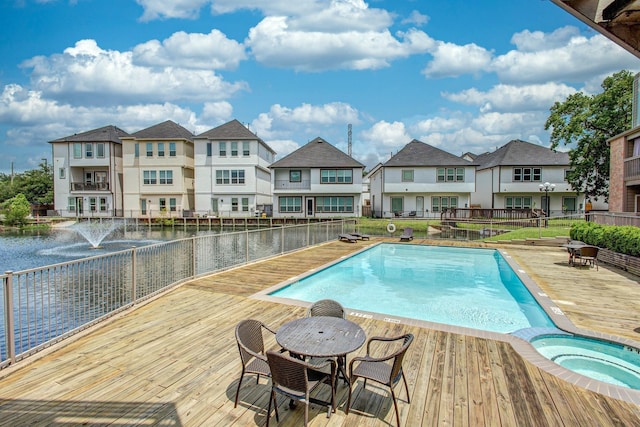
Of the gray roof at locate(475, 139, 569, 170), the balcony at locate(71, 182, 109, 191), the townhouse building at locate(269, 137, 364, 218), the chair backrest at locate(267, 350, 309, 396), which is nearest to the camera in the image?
the chair backrest at locate(267, 350, 309, 396)

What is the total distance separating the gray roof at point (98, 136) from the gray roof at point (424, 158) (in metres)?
34.3

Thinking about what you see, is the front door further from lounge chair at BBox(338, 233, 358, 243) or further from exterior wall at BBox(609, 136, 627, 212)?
exterior wall at BBox(609, 136, 627, 212)

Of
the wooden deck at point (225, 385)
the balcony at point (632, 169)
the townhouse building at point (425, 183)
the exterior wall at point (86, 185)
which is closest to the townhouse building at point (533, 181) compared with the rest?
the townhouse building at point (425, 183)

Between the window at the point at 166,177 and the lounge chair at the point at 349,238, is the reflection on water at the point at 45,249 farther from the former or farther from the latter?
the lounge chair at the point at 349,238

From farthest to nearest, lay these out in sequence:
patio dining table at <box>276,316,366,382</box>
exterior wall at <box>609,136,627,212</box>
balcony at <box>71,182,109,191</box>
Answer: balcony at <box>71,182,109,191</box> < exterior wall at <box>609,136,627,212</box> < patio dining table at <box>276,316,366,382</box>

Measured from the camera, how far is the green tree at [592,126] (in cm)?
2769

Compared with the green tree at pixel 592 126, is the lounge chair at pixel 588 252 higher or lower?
lower

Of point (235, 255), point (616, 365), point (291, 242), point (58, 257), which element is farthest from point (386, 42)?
point (58, 257)

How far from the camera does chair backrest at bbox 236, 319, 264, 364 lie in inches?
130

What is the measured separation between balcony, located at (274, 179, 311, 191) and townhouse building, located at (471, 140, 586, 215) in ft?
66.4

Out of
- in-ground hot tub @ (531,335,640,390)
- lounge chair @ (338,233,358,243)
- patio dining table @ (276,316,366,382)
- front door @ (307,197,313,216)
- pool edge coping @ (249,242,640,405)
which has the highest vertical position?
front door @ (307,197,313,216)

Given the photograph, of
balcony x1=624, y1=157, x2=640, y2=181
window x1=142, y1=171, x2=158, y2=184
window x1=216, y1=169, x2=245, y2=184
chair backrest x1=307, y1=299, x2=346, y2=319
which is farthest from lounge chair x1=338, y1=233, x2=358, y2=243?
window x1=142, y1=171, x2=158, y2=184

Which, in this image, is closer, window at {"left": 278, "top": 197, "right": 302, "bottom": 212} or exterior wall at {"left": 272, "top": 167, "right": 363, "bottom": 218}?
exterior wall at {"left": 272, "top": 167, "right": 363, "bottom": 218}

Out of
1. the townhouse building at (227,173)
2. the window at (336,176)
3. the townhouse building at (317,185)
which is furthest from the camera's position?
the townhouse building at (227,173)
